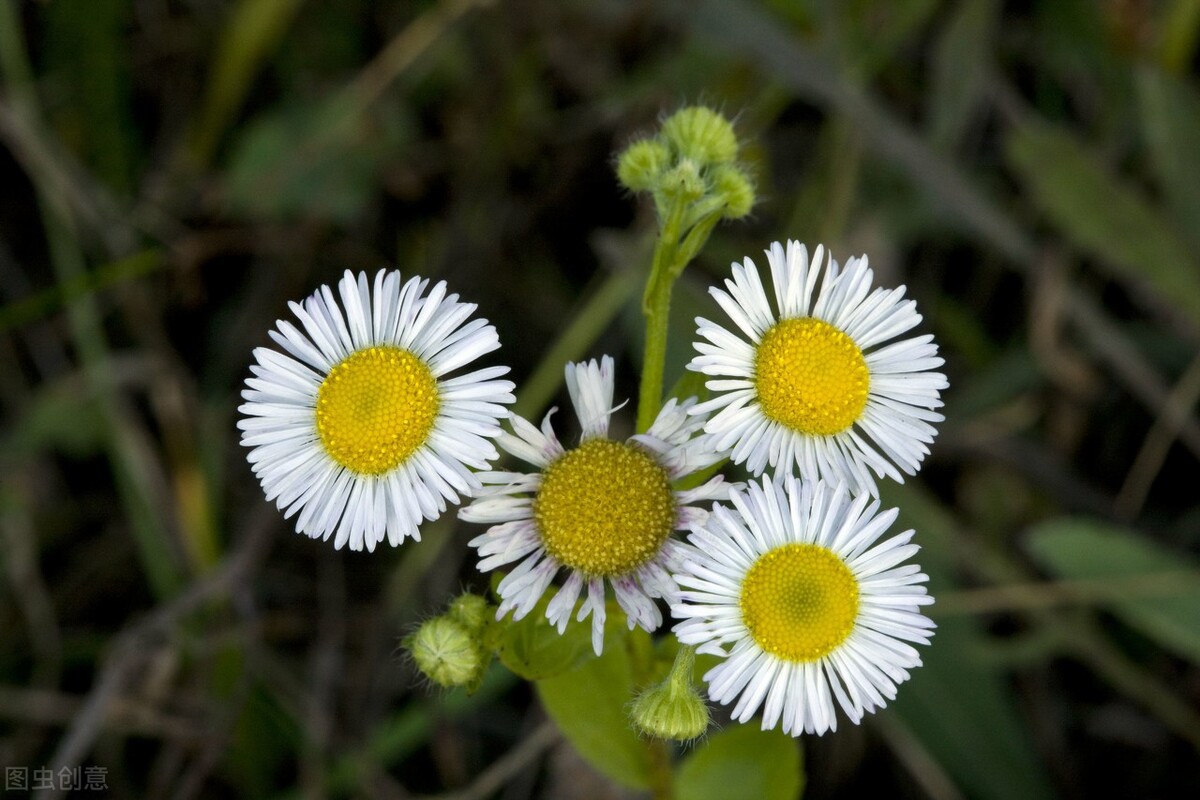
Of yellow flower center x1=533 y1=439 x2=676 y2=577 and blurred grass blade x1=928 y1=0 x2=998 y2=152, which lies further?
blurred grass blade x1=928 y1=0 x2=998 y2=152

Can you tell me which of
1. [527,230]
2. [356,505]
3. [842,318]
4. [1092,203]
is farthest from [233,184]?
[1092,203]

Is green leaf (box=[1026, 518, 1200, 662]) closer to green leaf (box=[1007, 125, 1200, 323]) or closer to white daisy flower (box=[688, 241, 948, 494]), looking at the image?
green leaf (box=[1007, 125, 1200, 323])

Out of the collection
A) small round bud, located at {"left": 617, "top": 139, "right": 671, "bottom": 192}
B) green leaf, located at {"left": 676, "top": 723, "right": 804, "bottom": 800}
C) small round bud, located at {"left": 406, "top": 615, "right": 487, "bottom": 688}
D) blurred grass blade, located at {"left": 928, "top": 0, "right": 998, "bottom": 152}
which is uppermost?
blurred grass blade, located at {"left": 928, "top": 0, "right": 998, "bottom": 152}

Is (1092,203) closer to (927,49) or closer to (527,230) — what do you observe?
(927,49)

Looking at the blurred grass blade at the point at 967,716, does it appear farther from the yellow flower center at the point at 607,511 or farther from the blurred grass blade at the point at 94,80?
the blurred grass blade at the point at 94,80

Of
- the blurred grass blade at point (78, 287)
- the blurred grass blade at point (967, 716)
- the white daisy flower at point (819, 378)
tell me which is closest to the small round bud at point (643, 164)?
the white daisy flower at point (819, 378)

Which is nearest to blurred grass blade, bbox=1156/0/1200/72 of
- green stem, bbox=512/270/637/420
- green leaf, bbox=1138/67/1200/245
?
green leaf, bbox=1138/67/1200/245

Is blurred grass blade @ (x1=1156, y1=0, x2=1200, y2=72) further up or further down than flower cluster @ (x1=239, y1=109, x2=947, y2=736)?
further up

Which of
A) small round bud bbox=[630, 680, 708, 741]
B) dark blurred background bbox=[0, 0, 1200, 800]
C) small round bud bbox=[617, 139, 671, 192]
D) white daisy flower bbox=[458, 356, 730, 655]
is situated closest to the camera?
small round bud bbox=[630, 680, 708, 741]
